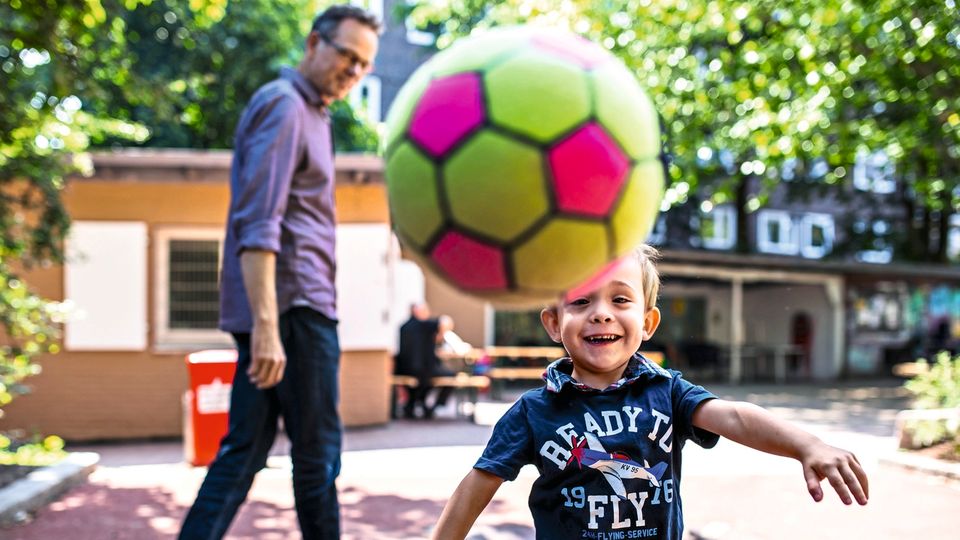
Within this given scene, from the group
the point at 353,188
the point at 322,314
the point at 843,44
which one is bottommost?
the point at 322,314

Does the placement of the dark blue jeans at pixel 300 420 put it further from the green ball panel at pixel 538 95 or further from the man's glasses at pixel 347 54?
the green ball panel at pixel 538 95

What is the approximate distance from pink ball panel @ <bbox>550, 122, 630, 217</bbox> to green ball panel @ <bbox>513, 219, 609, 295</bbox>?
0.10ft

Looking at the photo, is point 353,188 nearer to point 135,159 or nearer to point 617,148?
point 135,159

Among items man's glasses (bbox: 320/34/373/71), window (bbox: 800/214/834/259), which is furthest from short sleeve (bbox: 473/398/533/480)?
window (bbox: 800/214/834/259)

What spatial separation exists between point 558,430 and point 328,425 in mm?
1007

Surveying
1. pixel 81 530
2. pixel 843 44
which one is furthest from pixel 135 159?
pixel 843 44

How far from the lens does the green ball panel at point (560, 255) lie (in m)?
1.24

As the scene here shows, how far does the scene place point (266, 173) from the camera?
2570 millimetres

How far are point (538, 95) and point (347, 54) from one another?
5.27ft

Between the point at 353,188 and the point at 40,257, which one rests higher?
the point at 353,188

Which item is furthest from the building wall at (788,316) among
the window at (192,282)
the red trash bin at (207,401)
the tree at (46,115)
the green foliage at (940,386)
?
the red trash bin at (207,401)

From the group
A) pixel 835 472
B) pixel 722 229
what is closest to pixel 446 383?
pixel 835 472

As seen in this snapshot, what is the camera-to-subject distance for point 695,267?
61.4 feet

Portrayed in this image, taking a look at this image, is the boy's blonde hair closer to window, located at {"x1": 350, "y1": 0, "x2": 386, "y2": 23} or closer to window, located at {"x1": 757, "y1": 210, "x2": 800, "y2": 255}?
window, located at {"x1": 350, "y1": 0, "x2": 386, "y2": 23}
